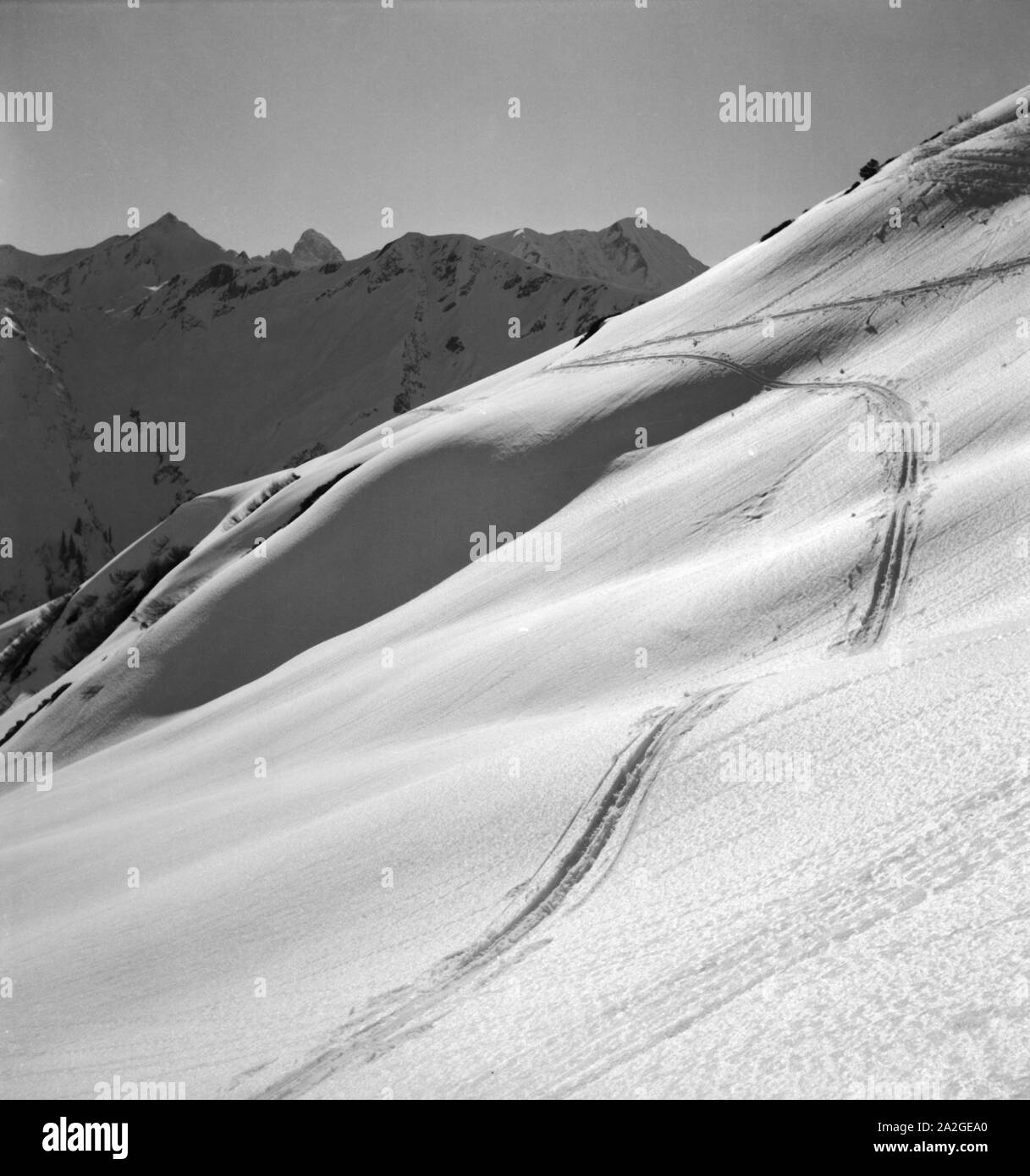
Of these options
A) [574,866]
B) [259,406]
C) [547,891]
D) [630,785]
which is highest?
[259,406]

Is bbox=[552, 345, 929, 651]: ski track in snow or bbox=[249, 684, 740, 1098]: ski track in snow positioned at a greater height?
bbox=[552, 345, 929, 651]: ski track in snow

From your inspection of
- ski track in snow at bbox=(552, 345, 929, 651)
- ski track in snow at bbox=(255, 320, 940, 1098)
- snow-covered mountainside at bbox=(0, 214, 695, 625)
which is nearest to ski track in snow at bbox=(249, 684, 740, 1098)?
ski track in snow at bbox=(255, 320, 940, 1098)

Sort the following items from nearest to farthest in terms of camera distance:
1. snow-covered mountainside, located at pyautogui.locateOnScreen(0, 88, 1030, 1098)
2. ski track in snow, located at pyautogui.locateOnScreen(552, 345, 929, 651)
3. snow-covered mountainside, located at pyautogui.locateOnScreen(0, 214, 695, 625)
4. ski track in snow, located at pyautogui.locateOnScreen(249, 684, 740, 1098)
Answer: snow-covered mountainside, located at pyautogui.locateOnScreen(0, 88, 1030, 1098), ski track in snow, located at pyautogui.locateOnScreen(249, 684, 740, 1098), ski track in snow, located at pyautogui.locateOnScreen(552, 345, 929, 651), snow-covered mountainside, located at pyautogui.locateOnScreen(0, 214, 695, 625)

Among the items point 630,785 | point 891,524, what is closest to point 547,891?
point 630,785

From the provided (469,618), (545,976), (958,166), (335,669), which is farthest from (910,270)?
(545,976)

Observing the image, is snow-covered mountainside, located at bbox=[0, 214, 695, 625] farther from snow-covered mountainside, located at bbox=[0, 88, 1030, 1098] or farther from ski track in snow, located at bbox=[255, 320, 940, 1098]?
ski track in snow, located at bbox=[255, 320, 940, 1098]

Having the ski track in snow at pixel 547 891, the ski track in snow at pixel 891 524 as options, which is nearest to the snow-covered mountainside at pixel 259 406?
the ski track in snow at pixel 891 524

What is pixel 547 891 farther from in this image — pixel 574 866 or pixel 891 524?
pixel 891 524

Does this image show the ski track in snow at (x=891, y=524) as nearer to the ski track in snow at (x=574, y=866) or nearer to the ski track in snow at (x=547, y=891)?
the ski track in snow at (x=574, y=866)

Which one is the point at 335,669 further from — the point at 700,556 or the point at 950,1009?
the point at 950,1009
